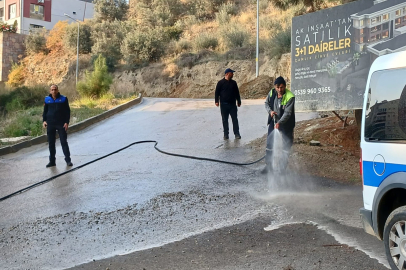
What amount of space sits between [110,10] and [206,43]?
949 inches

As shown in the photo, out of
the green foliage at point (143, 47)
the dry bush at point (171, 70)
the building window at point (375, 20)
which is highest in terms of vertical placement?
the green foliage at point (143, 47)

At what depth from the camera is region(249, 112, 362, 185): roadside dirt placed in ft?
29.4

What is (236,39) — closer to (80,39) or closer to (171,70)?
(171,70)

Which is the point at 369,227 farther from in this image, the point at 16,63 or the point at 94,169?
the point at 16,63

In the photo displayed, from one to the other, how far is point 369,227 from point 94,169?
7146 mm

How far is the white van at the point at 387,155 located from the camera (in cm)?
400

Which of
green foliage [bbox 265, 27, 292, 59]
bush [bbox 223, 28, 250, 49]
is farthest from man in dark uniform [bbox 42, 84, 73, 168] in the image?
bush [bbox 223, 28, 250, 49]

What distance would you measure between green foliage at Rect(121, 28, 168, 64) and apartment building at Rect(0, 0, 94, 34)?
21.0 metres

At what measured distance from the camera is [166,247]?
534 cm

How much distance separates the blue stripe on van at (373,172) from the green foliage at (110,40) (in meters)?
46.0

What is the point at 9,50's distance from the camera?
56.8 metres

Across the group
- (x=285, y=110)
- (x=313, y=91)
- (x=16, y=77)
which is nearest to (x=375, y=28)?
(x=313, y=91)

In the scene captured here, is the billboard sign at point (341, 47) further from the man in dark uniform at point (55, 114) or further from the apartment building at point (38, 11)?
the apartment building at point (38, 11)

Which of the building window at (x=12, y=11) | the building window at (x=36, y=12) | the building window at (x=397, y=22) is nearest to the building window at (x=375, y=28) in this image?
the building window at (x=397, y=22)
